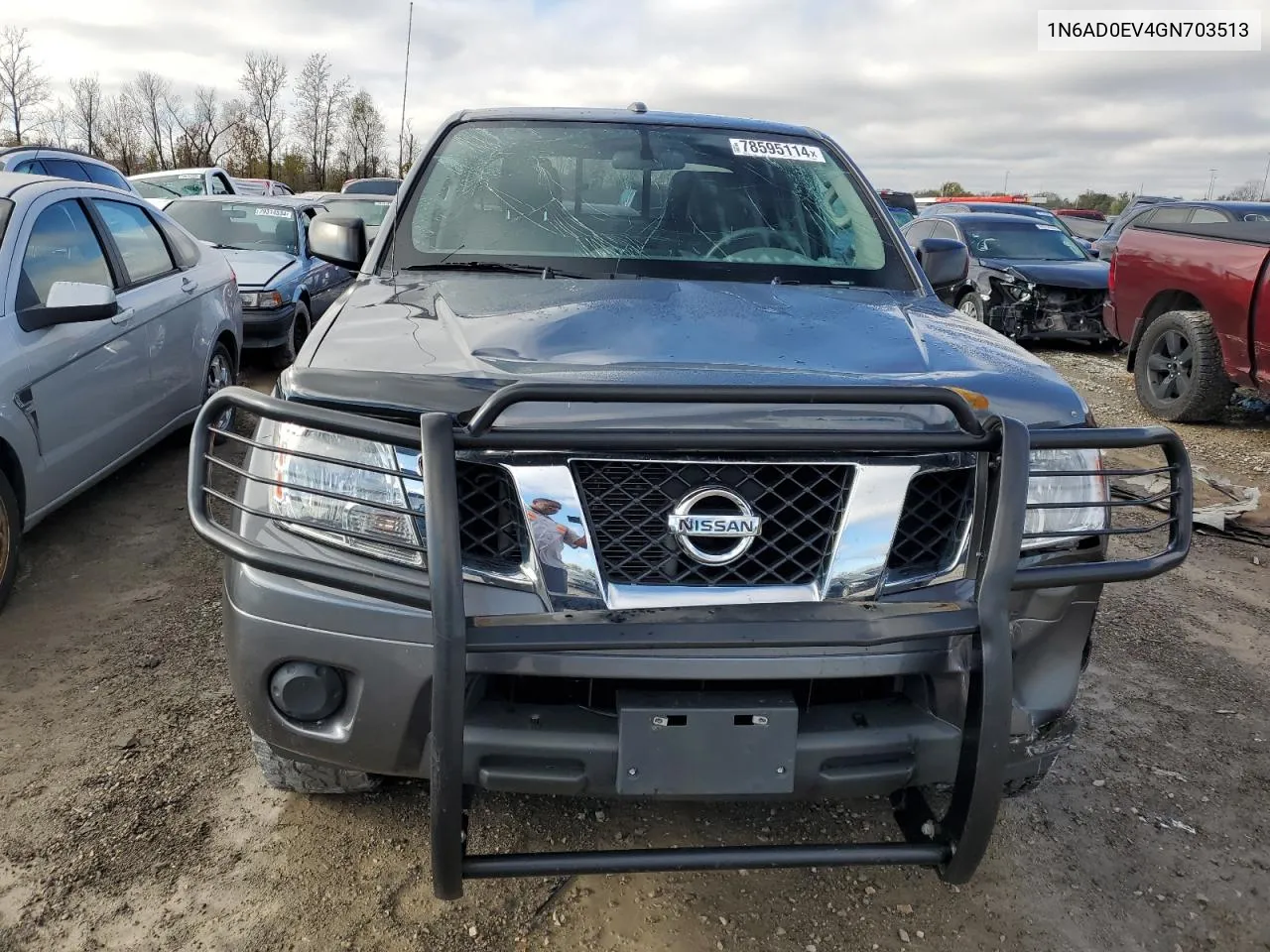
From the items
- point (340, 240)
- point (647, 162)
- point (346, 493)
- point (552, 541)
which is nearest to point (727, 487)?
point (552, 541)

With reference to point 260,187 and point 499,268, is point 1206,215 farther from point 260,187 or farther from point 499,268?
point 260,187

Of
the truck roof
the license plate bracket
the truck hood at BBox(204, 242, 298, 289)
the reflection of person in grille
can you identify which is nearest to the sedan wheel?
the truck hood at BBox(204, 242, 298, 289)

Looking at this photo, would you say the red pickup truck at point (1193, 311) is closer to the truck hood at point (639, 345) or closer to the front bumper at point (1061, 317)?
the front bumper at point (1061, 317)

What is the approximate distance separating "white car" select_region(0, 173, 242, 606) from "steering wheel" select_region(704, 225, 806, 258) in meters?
2.49

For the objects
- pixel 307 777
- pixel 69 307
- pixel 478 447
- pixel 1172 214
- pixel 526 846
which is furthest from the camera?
pixel 1172 214

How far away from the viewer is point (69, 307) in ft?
11.9

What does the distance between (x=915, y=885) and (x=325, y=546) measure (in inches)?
63.6

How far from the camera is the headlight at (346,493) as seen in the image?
1773 mm

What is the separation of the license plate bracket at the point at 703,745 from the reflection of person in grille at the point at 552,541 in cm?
26

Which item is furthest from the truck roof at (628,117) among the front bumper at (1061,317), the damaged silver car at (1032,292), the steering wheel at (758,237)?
the front bumper at (1061,317)

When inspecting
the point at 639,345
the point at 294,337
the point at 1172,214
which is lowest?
the point at 294,337

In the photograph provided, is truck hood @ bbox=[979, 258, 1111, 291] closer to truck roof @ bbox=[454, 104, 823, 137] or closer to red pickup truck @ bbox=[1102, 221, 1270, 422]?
red pickup truck @ bbox=[1102, 221, 1270, 422]

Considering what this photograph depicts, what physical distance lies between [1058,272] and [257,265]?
808 centimetres

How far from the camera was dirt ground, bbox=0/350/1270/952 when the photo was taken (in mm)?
2119
